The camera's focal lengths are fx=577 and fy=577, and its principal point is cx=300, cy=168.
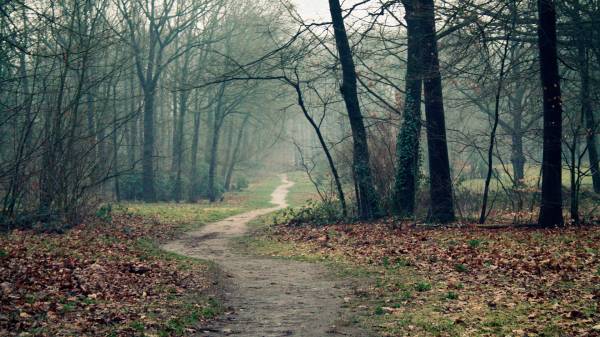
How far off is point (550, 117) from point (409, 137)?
5298 mm

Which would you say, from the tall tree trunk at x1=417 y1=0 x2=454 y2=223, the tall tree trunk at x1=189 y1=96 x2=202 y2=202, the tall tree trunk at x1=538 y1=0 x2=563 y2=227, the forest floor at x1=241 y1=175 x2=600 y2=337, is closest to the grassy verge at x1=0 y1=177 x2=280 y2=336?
the forest floor at x1=241 y1=175 x2=600 y2=337

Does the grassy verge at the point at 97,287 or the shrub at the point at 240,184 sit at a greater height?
the shrub at the point at 240,184

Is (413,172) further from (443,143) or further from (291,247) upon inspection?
(291,247)

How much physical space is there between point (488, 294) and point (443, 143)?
8.55 m

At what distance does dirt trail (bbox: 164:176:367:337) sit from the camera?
7828mm

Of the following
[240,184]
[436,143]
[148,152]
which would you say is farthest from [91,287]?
[240,184]

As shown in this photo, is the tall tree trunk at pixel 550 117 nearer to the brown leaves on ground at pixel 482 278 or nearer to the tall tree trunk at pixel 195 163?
the brown leaves on ground at pixel 482 278

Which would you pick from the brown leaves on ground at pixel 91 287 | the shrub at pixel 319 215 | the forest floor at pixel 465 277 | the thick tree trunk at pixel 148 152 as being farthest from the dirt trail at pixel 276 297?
the thick tree trunk at pixel 148 152

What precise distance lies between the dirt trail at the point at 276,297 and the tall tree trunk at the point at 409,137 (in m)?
5.95

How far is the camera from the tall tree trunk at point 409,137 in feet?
58.5

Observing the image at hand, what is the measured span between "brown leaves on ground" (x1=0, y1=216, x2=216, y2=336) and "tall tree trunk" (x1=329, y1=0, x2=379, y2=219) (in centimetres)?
731

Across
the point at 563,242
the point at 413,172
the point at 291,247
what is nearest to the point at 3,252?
the point at 291,247

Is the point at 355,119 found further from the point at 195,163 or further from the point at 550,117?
the point at 195,163

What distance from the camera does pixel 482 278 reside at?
10047mm
